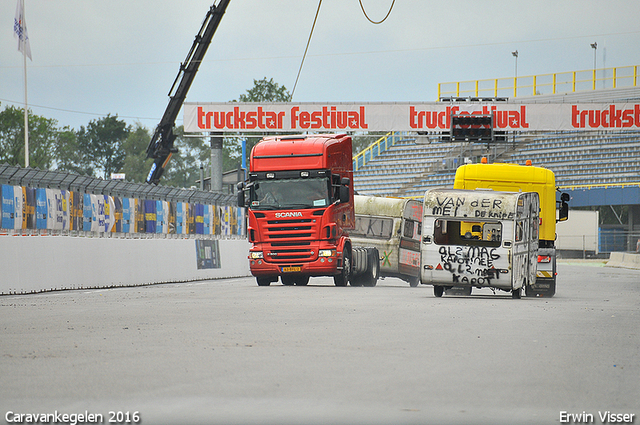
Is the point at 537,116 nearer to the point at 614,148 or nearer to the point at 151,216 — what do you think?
the point at 614,148

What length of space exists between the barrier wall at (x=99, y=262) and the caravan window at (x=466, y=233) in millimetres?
7969

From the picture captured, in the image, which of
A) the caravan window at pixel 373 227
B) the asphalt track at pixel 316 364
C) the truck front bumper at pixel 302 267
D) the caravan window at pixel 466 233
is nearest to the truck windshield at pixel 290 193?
the truck front bumper at pixel 302 267

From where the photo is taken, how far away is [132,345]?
938cm

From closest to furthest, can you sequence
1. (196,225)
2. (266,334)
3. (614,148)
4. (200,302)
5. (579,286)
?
(266,334), (200,302), (579,286), (196,225), (614,148)

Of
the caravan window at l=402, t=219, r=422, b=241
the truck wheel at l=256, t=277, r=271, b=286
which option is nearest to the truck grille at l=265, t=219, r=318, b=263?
the truck wheel at l=256, t=277, r=271, b=286

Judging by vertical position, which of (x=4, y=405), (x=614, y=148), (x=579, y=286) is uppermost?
(x=614, y=148)

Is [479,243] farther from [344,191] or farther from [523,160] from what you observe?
[523,160]

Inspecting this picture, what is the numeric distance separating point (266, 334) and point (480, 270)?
9354mm

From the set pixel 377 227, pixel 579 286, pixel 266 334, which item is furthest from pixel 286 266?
pixel 266 334

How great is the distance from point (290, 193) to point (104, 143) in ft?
340

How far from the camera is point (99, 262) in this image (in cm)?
2141

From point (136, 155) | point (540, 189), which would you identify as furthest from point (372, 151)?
point (136, 155)

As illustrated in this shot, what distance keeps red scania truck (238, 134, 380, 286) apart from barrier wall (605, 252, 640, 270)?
84.2 feet

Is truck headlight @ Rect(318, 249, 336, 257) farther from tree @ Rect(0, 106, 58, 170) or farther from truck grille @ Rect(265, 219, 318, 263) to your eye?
tree @ Rect(0, 106, 58, 170)
